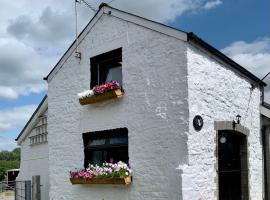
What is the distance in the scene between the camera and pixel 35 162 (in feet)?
52.3

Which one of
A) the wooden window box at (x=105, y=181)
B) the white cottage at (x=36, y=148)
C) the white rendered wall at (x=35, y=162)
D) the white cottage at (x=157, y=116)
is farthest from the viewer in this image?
the white cottage at (x=36, y=148)

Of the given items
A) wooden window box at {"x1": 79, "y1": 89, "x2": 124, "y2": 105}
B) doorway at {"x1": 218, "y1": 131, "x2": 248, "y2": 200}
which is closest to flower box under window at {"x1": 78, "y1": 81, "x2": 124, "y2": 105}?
wooden window box at {"x1": 79, "y1": 89, "x2": 124, "y2": 105}

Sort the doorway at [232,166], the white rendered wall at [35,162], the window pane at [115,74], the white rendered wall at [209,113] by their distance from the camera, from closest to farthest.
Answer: the white rendered wall at [209,113], the doorway at [232,166], the window pane at [115,74], the white rendered wall at [35,162]

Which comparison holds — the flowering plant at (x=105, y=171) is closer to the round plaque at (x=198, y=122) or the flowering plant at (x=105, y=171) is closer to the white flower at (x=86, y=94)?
the white flower at (x=86, y=94)

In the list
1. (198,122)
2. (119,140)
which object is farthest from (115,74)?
(198,122)

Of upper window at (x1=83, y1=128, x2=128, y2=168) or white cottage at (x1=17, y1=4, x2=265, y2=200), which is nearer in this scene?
white cottage at (x1=17, y1=4, x2=265, y2=200)

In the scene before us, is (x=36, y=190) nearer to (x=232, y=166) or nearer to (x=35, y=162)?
(x=35, y=162)

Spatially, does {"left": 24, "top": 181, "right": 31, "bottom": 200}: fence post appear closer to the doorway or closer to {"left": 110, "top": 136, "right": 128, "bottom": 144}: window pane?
{"left": 110, "top": 136, "right": 128, "bottom": 144}: window pane

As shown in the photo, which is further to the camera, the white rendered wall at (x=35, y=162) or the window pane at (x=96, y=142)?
the white rendered wall at (x=35, y=162)

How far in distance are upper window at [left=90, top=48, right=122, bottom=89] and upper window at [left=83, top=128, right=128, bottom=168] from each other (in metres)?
1.30

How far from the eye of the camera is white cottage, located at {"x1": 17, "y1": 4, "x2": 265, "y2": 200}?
941 centimetres

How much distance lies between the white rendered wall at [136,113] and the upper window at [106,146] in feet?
0.54

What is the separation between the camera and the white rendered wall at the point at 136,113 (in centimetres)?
944

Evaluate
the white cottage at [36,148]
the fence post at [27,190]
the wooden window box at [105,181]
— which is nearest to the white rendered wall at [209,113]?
the wooden window box at [105,181]
